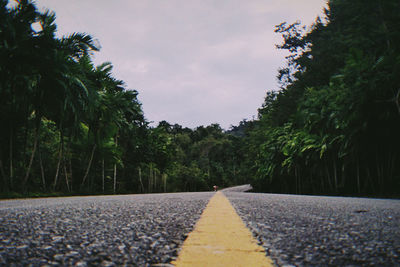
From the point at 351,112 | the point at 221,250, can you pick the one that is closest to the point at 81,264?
the point at 221,250

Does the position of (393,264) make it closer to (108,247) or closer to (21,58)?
(108,247)

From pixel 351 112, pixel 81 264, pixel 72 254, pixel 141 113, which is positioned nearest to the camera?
pixel 81 264

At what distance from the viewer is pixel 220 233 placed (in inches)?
62.2

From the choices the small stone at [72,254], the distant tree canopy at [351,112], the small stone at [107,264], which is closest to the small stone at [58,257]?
the small stone at [72,254]

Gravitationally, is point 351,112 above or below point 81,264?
above

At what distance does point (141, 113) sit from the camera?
1973cm

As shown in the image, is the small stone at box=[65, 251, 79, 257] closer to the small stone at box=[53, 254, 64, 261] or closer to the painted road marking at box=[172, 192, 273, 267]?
the small stone at box=[53, 254, 64, 261]

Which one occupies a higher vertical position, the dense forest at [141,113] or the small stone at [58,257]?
the dense forest at [141,113]

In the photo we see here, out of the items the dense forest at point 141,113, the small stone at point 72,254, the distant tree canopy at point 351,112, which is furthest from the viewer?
the distant tree canopy at point 351,112

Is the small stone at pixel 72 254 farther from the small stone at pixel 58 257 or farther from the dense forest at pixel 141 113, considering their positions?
the dense forest at pixel 141 113

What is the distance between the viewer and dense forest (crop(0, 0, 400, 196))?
27.9ft

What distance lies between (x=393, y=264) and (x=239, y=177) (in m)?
64.2

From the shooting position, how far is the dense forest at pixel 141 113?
334 inches

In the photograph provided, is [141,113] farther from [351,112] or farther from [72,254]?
[72,254]
